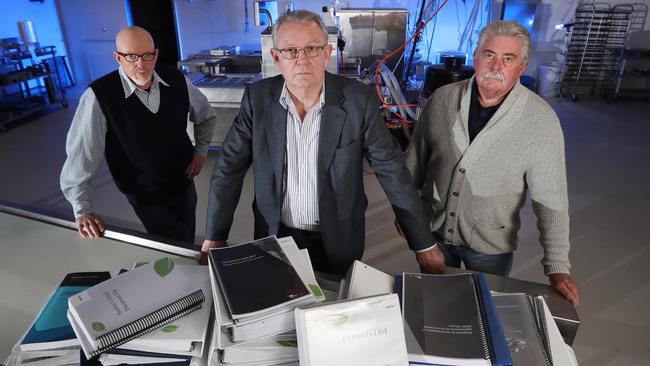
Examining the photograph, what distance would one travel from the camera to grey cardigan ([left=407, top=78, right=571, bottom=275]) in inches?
51.0

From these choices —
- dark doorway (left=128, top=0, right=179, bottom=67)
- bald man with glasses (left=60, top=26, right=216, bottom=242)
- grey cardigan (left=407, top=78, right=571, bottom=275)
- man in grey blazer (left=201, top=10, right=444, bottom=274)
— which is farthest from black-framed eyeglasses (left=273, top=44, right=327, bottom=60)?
dark doorway (left=128, top=0, right=179, bottom=67)

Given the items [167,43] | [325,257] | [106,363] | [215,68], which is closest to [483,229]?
[325,257]

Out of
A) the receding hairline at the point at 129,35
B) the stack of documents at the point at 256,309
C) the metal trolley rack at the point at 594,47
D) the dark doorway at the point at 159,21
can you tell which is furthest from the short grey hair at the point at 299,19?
the dark doorway at the point at 159,21

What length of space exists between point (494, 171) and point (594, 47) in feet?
22.5

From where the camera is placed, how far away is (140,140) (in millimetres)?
1825

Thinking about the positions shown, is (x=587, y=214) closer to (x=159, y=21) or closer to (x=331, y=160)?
(x=331, y=160)

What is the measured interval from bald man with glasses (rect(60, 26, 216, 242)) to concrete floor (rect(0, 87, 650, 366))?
9.2 inches

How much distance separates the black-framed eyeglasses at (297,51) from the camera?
3.94 feet

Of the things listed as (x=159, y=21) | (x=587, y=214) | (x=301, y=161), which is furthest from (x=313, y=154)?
(x=159, y=21)

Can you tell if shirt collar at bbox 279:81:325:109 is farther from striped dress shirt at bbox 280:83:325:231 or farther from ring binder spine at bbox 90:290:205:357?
ring binder spine at bbox 90:290:205:357

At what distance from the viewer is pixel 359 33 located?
465cm

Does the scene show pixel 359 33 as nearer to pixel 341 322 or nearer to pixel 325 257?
pixel 325 257

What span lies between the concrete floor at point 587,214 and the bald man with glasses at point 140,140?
233mm

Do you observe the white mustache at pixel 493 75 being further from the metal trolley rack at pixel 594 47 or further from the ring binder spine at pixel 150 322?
the metal trolley rack at pixel 594 47
